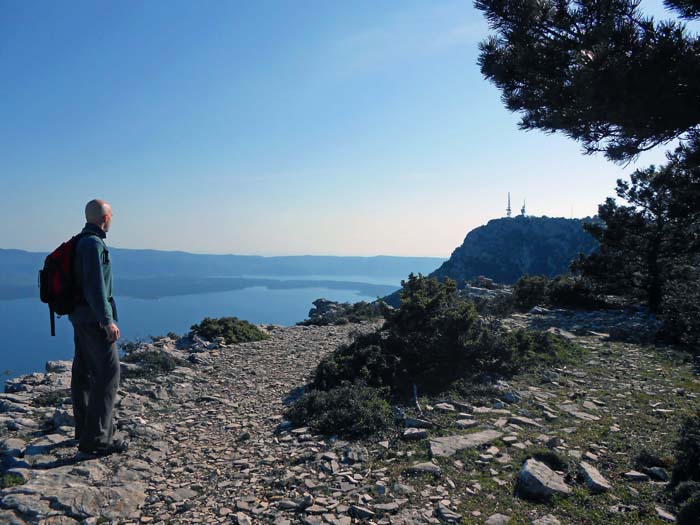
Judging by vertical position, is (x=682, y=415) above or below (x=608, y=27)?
below

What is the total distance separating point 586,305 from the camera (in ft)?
60.3

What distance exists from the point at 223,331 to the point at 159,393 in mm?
6403

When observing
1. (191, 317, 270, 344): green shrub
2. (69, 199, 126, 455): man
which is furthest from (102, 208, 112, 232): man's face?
(191, 317, 270, 344): green shrub

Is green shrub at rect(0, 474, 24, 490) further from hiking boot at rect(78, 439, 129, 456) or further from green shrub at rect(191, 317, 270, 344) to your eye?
green shrub at rect(191, 317, 270, 344)

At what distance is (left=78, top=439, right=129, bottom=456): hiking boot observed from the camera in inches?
208

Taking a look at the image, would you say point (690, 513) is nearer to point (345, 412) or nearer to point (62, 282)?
point (345, 412)

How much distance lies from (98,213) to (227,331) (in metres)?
9.71

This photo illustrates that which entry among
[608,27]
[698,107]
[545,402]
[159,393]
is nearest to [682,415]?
[545,402]

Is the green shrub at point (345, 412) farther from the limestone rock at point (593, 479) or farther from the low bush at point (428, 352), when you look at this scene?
the limestone rock at point (593, 479)

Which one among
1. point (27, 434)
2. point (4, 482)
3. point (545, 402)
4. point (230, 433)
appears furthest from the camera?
point (545, 402)

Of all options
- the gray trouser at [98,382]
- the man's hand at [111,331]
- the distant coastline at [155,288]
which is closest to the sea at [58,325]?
the gray trouser at [98,382]

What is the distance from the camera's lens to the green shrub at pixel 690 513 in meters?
3.66

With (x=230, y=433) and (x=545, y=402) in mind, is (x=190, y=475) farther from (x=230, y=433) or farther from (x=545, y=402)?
(x=545, y=402)

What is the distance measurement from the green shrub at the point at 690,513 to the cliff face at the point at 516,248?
65017 mm
